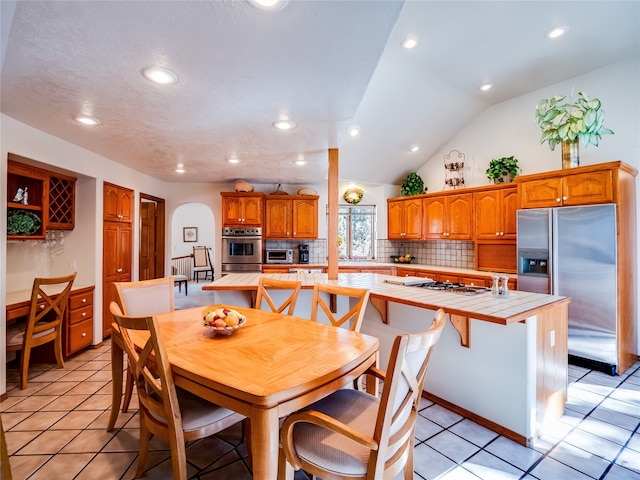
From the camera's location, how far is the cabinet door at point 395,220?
5578mm

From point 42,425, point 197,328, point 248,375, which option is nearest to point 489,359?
point 248,375

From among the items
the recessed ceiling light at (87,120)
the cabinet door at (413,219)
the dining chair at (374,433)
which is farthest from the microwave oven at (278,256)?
the dining chair at (374,433)

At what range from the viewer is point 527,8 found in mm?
2879

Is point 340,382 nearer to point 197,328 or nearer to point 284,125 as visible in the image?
point 197,328

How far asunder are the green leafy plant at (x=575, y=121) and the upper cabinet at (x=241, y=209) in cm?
405

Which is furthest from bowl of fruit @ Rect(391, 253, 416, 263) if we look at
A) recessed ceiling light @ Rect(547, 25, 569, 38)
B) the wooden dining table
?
the wooden dining table

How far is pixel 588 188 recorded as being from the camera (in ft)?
10.4

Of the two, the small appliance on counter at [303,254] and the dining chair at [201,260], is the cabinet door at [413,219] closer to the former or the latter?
the small appliance on counter at [303,254]

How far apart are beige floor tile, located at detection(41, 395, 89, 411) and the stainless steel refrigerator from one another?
4.63 m

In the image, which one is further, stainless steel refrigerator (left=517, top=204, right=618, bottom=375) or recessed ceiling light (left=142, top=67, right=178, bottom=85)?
stainless steel refrigerator (left=517, top=204, right=618, bottom=375)

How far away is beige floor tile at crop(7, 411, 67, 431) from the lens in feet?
6.93

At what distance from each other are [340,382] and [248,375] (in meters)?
0.40

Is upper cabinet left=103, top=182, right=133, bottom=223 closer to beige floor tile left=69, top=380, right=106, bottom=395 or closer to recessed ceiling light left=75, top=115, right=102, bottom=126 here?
recessed ceiling light left=75, top=115, right=102, bottom=126

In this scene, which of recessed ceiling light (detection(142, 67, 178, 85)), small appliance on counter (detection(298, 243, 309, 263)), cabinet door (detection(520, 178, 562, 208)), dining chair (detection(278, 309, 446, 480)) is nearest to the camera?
dining chair (detection(278, 309, 446, 480))
